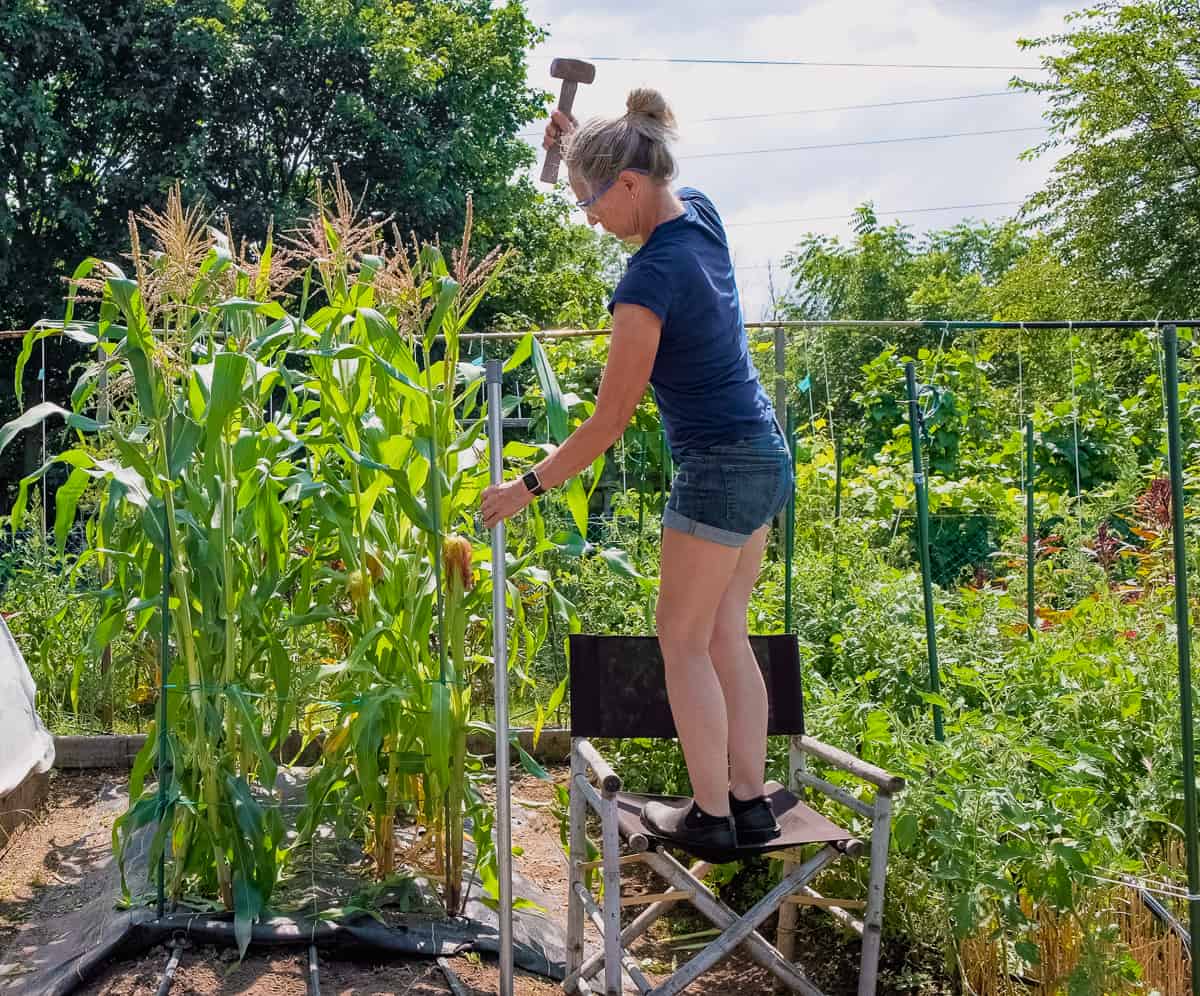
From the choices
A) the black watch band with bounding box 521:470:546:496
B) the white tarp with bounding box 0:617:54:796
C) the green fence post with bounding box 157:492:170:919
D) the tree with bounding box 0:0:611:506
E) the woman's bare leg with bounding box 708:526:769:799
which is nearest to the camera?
the black watch band with bounding box 521:470:546:496

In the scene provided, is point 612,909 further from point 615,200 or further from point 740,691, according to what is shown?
point 615,200

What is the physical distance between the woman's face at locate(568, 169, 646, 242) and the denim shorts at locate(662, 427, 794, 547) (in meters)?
0.46

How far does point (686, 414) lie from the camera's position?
2.33 m

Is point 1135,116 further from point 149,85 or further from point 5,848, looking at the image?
point 5,848

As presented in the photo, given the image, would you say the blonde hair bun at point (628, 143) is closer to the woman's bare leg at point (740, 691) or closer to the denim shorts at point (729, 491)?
the denim shorts at point (729, 491)

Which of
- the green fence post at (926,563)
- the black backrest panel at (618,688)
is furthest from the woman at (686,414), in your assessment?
the green fence post at (926,563)

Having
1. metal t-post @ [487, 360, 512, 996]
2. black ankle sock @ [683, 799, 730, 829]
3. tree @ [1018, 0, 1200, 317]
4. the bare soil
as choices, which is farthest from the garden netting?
tree @ [1018, 0, 1200, 317]

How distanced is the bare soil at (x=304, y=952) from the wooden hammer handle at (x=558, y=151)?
1.68 m

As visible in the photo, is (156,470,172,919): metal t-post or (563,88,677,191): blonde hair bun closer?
(563,88,677,191): blonde hair bun

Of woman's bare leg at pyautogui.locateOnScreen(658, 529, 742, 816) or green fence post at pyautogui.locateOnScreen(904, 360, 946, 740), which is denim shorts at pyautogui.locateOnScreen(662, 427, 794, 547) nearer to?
woman's bare leg at pyautogui.locateOnScreen(658, 529, 742, 816)

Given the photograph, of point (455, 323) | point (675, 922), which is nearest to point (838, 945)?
point (675, 922)

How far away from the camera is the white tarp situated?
348cm

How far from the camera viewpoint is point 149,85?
14.3 metres

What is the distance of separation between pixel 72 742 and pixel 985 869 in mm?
3504
